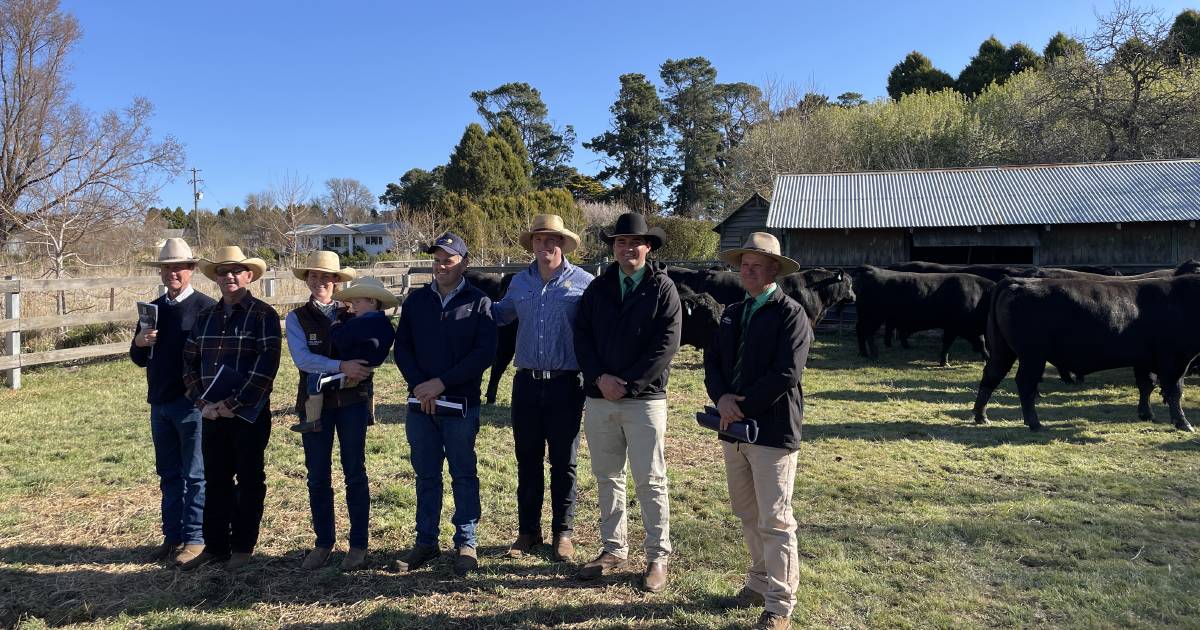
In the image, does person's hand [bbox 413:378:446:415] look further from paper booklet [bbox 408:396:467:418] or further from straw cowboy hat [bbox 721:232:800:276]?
straw cowboy hat [bbox 721:232:800:276]

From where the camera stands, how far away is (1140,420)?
8.15 m

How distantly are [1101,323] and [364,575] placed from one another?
8.12 metres

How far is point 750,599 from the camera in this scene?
373 cm

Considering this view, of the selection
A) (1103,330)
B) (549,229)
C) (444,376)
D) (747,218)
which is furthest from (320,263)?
(747,218)

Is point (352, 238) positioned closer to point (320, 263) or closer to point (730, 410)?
point (320, 263)

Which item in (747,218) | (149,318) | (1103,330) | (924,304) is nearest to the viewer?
(149,318)

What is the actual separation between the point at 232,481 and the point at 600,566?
2.32m

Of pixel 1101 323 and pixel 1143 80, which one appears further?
pixel 1143 80

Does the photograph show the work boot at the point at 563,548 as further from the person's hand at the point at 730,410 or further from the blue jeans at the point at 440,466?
the person's hand at the point at 730,410

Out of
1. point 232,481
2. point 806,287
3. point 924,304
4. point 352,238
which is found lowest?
point 232,481

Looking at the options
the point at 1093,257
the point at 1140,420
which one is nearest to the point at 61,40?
the point at 1140,420

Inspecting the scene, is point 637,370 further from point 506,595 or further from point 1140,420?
point 1140,420

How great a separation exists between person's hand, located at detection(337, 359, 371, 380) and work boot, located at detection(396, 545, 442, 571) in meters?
1.11

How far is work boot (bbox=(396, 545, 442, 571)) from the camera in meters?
A: 4.18
